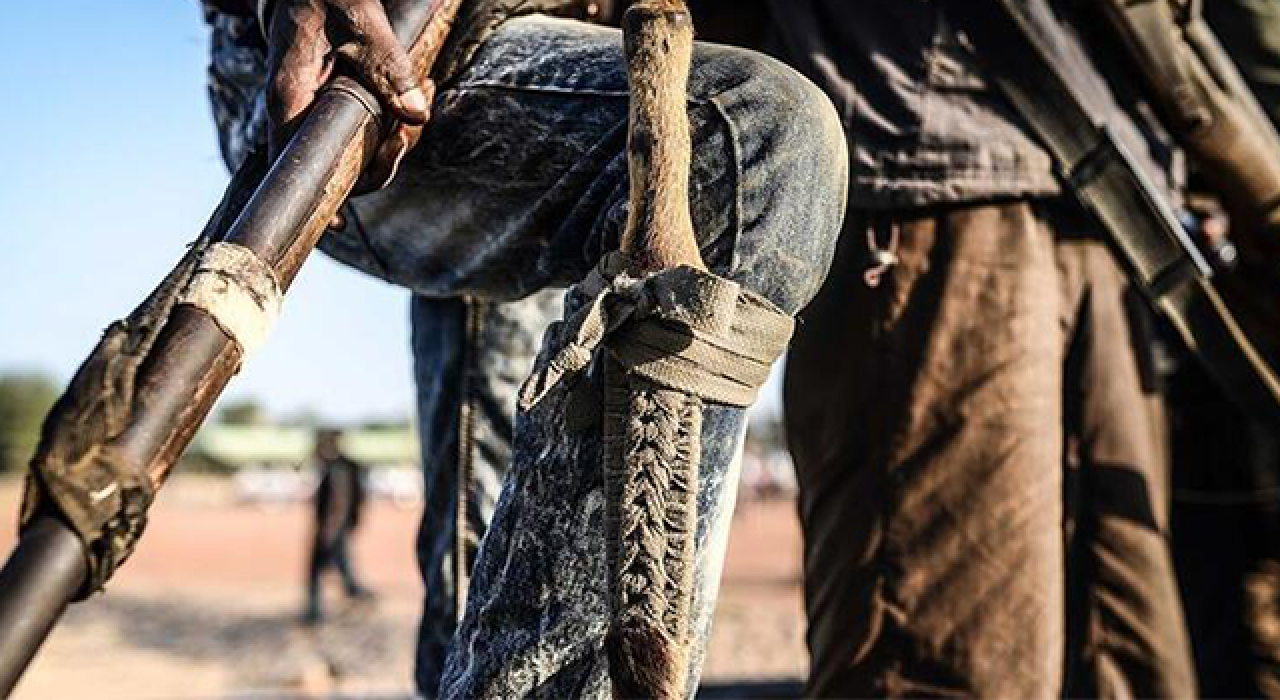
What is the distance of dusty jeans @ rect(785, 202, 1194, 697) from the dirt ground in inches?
52.5

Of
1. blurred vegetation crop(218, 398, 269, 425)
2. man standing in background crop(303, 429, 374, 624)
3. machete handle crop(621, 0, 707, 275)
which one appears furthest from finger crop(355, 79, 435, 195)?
blurred vegetation crop(218, 398, 269, 425)

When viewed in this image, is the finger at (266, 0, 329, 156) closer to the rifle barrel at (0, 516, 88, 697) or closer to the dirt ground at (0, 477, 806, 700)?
the rifle barrel at (0, 516, 88, 697)

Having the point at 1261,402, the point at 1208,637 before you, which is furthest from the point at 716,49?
the point at 1208,637

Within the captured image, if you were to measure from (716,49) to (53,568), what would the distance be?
90cm

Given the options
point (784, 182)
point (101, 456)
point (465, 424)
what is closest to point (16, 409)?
point (465, 424)

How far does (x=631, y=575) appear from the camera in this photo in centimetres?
131

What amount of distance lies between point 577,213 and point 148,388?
61cm

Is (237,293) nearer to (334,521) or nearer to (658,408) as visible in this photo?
(658,408)

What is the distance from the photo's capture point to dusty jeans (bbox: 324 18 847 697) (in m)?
1.43

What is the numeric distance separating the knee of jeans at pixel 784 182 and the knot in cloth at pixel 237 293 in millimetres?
455

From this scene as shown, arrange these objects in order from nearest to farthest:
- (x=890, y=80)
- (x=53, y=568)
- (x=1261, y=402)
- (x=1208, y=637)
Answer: (x=53, y=568) < (x=890, y=80) < (x=1261, y=402) < (x=1208, y=637)

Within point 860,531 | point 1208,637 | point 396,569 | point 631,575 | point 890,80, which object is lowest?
point 396,569

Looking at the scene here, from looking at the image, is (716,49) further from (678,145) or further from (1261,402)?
(1261,402)

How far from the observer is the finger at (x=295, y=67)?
1.44 metres
